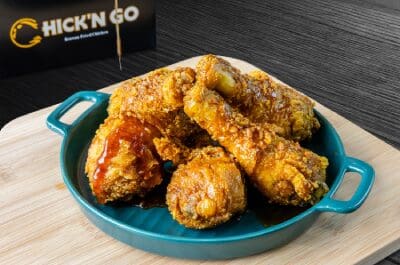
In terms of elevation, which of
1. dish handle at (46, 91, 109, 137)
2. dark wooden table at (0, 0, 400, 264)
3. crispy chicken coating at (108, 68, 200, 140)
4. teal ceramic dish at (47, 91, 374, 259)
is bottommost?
dark wooden table at (0, 0, 400, 264)

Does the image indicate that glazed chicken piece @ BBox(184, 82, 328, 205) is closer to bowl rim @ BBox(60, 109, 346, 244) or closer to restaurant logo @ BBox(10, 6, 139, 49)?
bowl rim @ BBox(60, 109, 346, 244)

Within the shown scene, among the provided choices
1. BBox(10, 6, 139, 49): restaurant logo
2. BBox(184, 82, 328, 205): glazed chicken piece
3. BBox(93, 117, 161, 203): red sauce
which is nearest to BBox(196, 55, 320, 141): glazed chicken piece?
BBox(184, 82, 328, 205): glazed chicken piece

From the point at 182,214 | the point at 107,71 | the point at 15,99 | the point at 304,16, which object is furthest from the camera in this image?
the point at 304,16

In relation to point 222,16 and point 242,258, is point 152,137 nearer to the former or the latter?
point 242,258

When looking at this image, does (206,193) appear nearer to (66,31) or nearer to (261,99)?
(261,99)

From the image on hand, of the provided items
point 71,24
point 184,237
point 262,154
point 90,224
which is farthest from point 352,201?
point 71,24

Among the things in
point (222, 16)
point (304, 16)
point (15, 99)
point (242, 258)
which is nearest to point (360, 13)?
point (304, 16)
